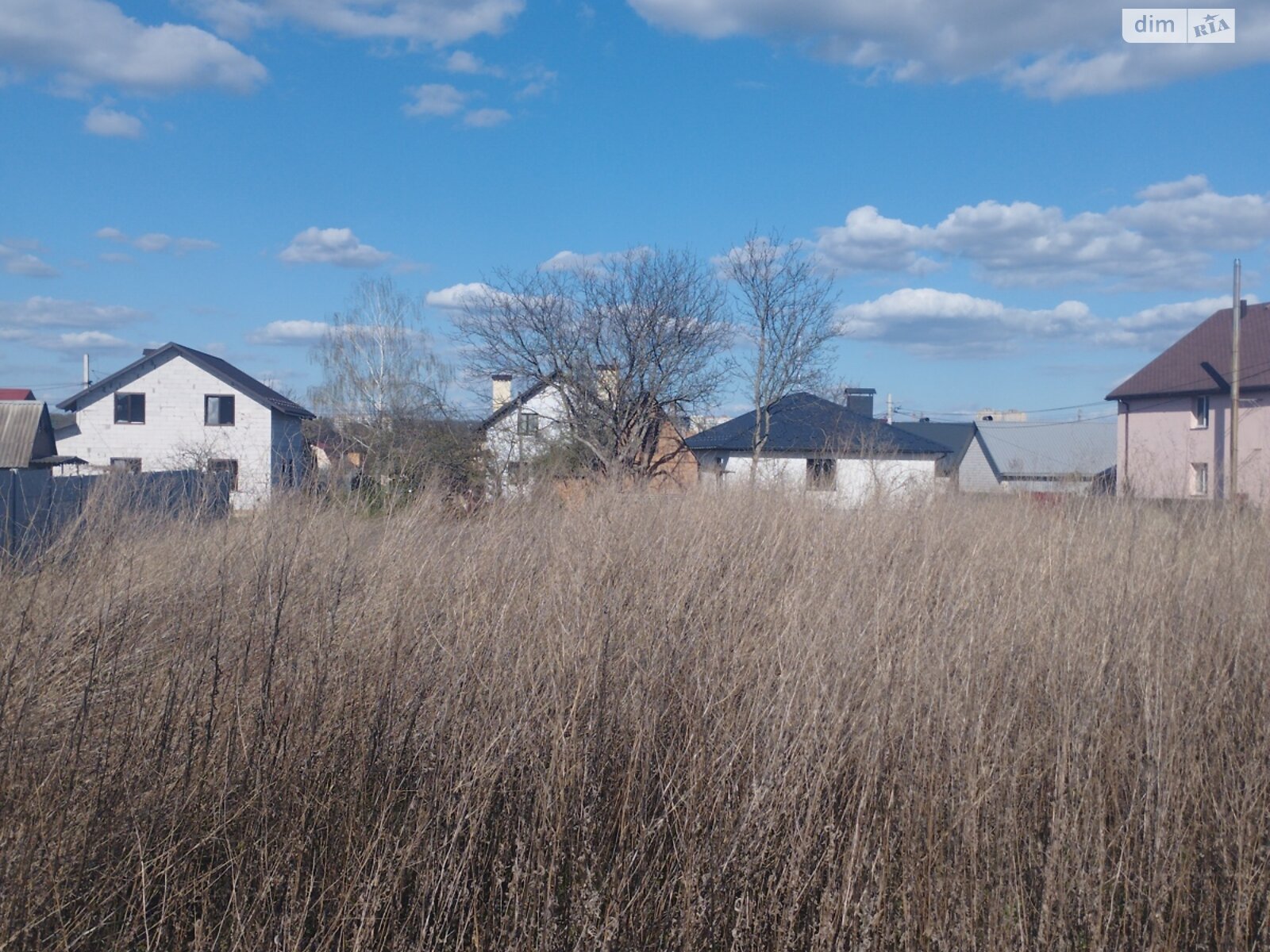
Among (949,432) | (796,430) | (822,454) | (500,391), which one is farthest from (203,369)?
(949,432)

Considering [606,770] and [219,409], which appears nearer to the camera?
[606,770]

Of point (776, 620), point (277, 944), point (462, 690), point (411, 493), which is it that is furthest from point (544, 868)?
point (411, 493)

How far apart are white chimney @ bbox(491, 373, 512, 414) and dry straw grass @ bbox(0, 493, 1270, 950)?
70.9 ft

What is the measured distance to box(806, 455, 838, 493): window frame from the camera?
386 inches

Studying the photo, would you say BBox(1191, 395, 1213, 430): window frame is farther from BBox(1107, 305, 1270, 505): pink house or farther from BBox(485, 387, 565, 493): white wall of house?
BBox(485, 387, 565, 493): white wall of house

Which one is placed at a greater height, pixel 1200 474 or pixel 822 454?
pixel 822 454

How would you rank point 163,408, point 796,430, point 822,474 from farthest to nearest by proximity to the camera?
point 163,408 → point 796,430 → point 822,474

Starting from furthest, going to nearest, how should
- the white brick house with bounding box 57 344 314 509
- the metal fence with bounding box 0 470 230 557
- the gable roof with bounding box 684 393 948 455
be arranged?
the white brick house with bounding box 57 344 314 509 < the gable roof with bounding box 684 393 948 455 < the metal fence with bounding box 0 470 230 557

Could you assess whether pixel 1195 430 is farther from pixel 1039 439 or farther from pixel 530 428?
pixel 530 428

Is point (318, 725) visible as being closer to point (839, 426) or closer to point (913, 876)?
point (913, 876)

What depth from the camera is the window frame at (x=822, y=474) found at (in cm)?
981

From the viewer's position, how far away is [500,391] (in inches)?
1092

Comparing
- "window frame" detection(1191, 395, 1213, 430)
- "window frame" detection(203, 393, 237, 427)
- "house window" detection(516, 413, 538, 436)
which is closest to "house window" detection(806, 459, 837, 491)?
"house window" detection(516, 413, 538, 436)

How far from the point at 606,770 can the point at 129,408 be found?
3753cm
